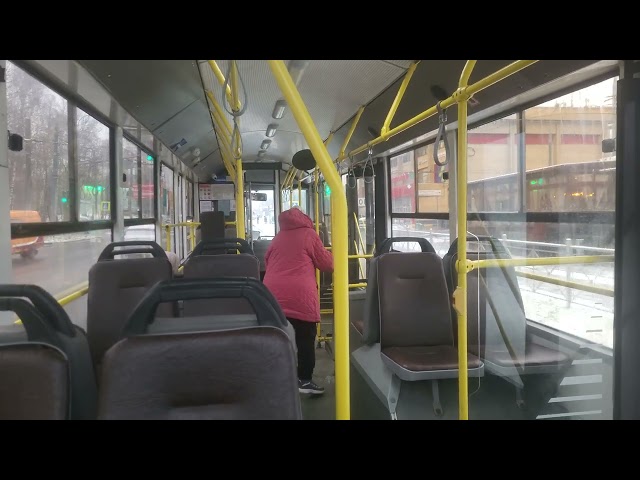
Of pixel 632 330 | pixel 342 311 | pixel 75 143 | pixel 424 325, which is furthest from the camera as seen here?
pixel 75 143

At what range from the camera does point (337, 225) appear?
1.40m

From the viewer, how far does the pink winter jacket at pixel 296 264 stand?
3418mm

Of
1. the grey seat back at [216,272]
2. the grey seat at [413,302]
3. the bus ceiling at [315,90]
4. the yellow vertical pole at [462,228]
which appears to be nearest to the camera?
the yellow vertical pole at [462,228]

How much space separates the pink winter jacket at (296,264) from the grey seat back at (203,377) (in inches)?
91.0

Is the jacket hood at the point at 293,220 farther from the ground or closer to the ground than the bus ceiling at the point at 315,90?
closer to the ground

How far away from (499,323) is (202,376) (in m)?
2.33

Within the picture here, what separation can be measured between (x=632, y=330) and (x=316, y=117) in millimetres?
3495

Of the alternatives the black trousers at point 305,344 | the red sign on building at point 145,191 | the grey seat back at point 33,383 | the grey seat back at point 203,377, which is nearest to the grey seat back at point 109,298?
the black trousers at point 305,344

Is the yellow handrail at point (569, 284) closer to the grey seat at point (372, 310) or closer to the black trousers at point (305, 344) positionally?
the grey seat at point (372, 310)

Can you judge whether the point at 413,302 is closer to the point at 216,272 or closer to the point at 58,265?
the point at 216,272

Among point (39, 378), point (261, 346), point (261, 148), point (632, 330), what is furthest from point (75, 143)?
point (261, 148)

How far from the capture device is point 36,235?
102 inches

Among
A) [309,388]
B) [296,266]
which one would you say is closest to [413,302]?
[296,266]

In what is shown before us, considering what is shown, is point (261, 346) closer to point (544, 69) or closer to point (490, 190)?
point (544, 69)
